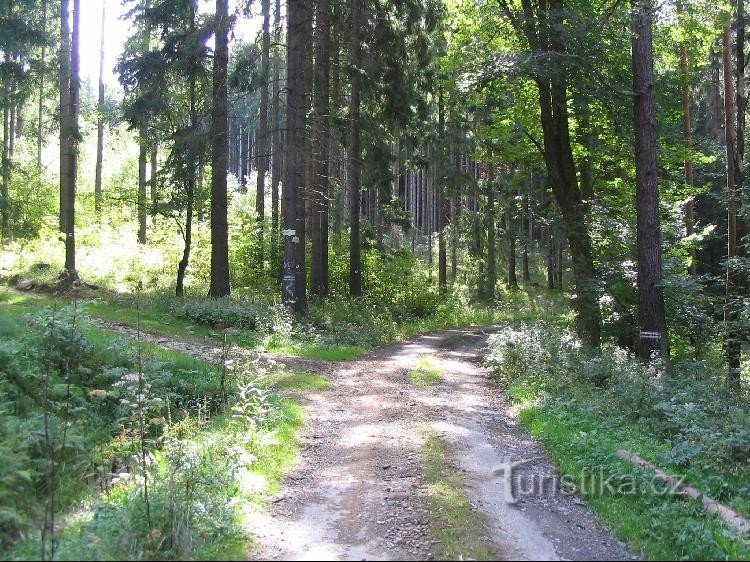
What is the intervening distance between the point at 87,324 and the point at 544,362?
872 cm

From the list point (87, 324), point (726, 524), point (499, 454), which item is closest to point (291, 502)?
point (499, 454)

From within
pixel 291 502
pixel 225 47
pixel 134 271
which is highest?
pixel 225 47

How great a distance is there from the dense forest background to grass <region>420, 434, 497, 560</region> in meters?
2.59

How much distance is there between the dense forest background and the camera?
12719 mm

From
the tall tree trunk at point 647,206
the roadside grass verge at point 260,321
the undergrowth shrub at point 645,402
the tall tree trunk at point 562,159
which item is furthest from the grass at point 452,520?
the tall tree trunk at point 562,159

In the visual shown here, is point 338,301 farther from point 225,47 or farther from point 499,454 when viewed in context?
point 499,454

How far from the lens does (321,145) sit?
20031mm

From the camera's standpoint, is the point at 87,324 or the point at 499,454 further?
the point at 87,324

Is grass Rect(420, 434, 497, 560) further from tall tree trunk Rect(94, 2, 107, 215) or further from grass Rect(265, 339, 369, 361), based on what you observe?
tall tree trunk Rect(94, 2, 107, 215)

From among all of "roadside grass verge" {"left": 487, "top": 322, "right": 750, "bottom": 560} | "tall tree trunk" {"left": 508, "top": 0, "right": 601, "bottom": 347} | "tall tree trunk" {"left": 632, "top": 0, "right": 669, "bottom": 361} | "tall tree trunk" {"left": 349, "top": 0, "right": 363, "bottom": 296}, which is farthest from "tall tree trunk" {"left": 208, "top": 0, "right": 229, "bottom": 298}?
"tall tree trunk" {"left": 632, "top": 0, "right": 669, "bottom": 361}

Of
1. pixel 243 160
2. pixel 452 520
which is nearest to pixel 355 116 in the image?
pixel 243 160

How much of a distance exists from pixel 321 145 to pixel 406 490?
50.6ft

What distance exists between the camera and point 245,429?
25.2ft

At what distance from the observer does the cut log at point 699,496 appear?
17.0ft
